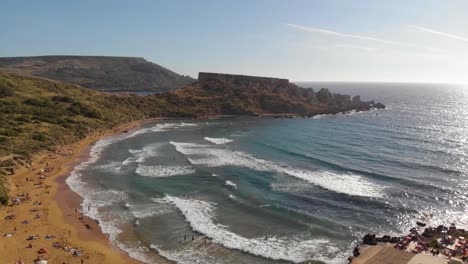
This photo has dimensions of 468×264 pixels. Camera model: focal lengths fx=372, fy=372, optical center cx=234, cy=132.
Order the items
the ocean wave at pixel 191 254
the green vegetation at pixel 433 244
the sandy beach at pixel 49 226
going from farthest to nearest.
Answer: the green vegetation at pixel 433 244
the sandy beach at pixel 49 226
the ocean wave at pixel 191 254

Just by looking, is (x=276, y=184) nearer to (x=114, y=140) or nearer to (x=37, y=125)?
(x=114, y=140)

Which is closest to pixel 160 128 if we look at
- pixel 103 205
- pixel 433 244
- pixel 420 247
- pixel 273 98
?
pixel 103 205

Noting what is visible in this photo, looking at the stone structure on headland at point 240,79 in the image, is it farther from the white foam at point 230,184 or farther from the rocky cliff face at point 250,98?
the white foam at point 230,184

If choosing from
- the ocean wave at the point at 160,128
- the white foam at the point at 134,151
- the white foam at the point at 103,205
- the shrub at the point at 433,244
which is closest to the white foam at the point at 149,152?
the white foam at the point at 134,151

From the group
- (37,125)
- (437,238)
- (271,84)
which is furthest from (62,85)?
(437,238)

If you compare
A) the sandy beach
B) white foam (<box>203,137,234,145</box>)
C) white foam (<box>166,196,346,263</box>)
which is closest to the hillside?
the sandy beach
